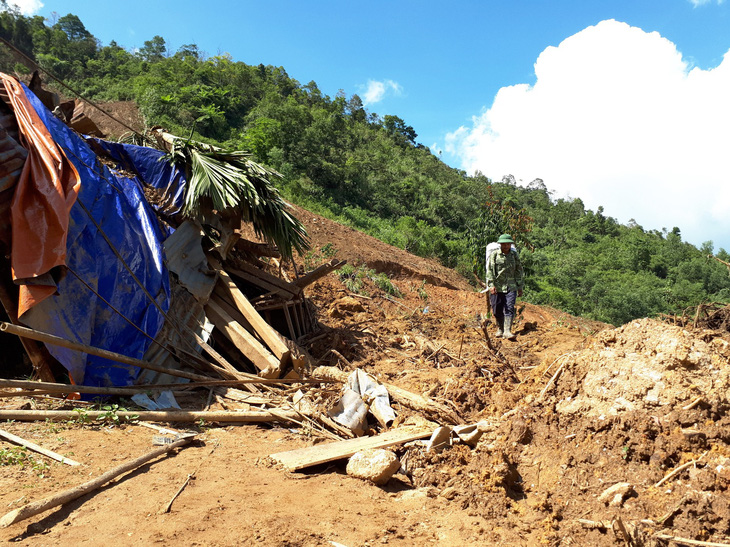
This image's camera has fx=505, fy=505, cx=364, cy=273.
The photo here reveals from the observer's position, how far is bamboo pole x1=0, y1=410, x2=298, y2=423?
4.05m

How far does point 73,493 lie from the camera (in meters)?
2.92

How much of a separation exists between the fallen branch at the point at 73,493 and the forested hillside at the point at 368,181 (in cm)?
975

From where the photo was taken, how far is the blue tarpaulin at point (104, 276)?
192 inches

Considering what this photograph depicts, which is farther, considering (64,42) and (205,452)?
(64,42)

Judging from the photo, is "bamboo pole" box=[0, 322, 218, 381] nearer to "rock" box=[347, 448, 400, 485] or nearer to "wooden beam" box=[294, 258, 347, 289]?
"wooden beam" box=[294, 258, 347, 289]

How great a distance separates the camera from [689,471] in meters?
3.06

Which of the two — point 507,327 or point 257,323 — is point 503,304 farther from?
point 257,323

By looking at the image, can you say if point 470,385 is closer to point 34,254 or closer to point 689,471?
point 689,471

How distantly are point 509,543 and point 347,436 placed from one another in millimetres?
1843

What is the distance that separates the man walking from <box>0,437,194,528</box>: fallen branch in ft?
17.6

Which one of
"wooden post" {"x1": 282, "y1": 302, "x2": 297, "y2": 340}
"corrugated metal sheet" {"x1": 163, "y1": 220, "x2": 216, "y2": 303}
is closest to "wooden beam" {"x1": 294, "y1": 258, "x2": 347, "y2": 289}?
"wooden post" {"x1": 282, "y1": 302, "x2": 297, "y2": 340}

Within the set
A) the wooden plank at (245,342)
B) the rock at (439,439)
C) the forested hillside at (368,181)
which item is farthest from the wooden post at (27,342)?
the forested hillside at (368,181)

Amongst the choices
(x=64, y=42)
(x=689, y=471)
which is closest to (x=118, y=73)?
(x=64, y=42)

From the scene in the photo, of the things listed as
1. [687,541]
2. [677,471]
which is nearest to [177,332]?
[677,471]
